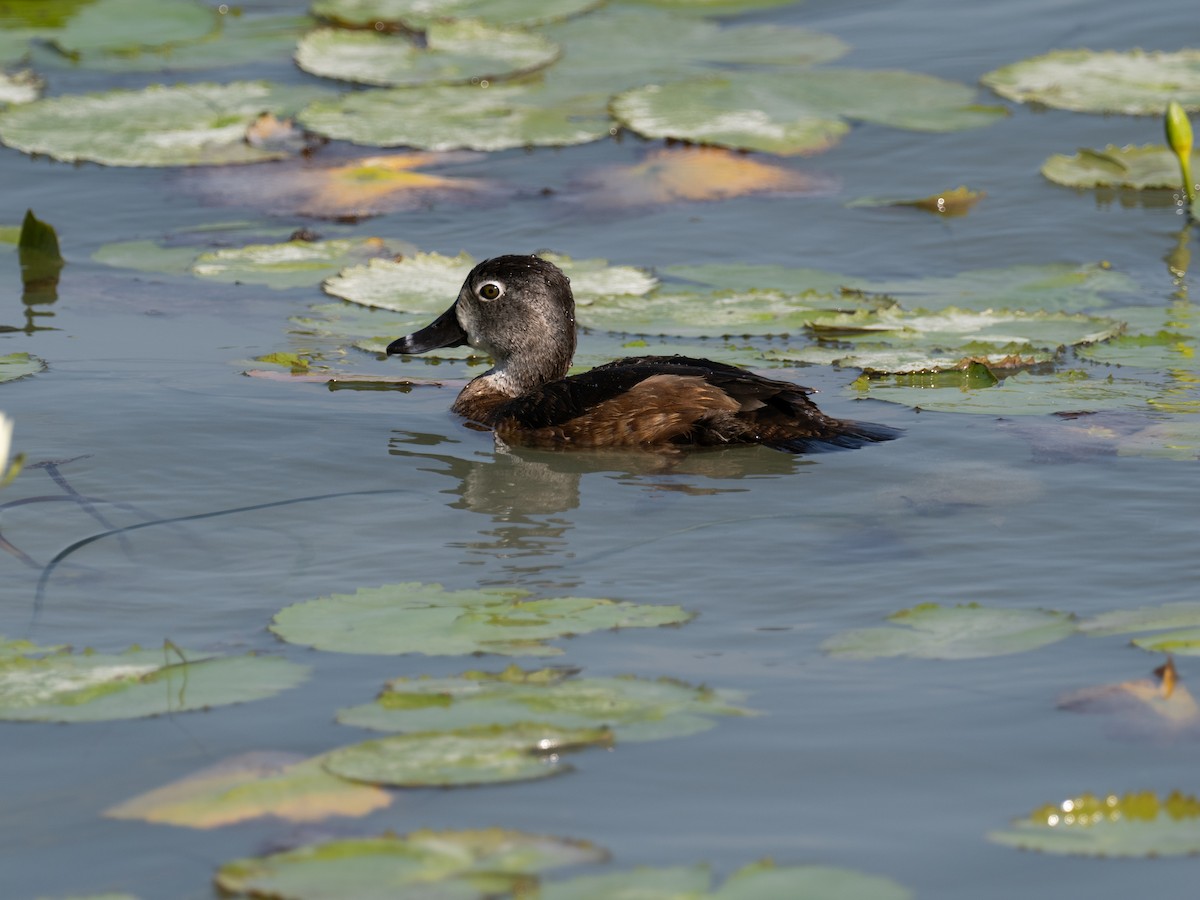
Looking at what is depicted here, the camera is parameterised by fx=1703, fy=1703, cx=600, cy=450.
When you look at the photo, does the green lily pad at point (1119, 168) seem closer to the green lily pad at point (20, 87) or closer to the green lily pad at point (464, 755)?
the green lily pad at point (20, 87)

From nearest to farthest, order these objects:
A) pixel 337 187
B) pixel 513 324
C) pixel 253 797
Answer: pixel 253 797, pixel 513 324, pixel 337 187

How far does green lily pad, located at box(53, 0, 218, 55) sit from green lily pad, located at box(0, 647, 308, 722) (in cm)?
1071

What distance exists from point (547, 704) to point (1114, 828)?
4.50 ft

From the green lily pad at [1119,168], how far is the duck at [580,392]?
442 centimetres

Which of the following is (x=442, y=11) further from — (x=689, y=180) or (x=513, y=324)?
(x=513, y=324)

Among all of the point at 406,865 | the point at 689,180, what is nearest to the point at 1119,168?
the point at 689,180

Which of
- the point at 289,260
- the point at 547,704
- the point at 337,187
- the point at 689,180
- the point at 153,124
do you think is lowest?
the point at 547,704

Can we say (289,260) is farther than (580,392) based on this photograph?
Yes

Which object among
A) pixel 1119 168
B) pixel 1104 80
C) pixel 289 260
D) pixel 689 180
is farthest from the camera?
pixel 1104 80

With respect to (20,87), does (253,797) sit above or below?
below

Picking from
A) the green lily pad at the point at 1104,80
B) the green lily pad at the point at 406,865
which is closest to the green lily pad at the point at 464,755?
the green lily pad at the point at 406,865

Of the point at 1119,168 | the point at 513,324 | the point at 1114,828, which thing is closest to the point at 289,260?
the point at 513,324

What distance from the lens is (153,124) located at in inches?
472

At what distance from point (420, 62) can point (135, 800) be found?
1010 centimetres
